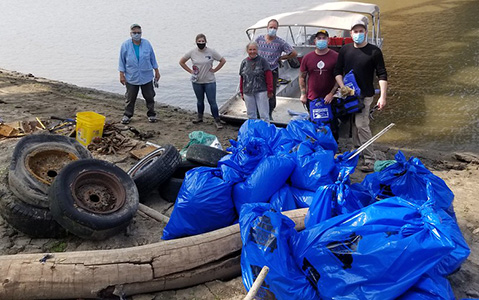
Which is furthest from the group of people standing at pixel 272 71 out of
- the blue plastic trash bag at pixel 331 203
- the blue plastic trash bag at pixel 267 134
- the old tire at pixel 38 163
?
the old tire at pixel 38 163

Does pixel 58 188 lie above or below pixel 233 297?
above

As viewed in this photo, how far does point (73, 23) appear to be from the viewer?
68.7ft

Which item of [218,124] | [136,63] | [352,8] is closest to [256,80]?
[218,124]

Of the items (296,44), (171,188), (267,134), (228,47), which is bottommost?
(228,47)

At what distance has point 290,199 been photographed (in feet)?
12.6

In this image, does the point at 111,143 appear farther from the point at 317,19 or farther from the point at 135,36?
the point at 317,19

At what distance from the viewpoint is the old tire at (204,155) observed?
4551 mm

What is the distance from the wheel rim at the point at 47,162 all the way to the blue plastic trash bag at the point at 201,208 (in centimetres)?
128

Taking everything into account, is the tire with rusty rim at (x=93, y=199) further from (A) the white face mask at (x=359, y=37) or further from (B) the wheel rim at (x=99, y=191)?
(A) the white face mask at (x=359, y=37)

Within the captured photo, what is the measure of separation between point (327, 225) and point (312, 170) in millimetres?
1175

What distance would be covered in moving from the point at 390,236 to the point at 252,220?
90cm

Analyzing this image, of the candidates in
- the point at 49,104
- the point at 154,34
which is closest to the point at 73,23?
the point at 154,34

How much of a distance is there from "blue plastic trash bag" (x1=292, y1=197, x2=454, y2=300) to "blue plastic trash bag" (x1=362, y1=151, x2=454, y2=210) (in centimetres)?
101

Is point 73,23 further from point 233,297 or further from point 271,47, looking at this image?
point 233,297
